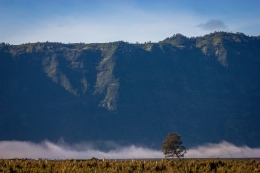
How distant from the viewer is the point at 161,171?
71.9 m

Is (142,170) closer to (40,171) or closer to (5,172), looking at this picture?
(40,171)

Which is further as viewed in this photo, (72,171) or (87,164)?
(87,164)

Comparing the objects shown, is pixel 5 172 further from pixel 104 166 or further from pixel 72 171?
pixel 104 166

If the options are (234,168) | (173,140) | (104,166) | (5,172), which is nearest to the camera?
(5,172)

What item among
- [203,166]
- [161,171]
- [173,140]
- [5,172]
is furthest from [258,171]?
[173,140]

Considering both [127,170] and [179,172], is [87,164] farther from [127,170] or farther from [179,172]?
[179,172]

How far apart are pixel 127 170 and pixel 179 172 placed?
24.0 feet

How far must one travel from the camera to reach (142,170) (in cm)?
7188

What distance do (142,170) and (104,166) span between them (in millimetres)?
7886

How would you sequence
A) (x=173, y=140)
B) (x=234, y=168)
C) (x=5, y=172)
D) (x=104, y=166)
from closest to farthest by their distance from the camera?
(x=5, y=172) → (x=234, y=168) → (x=104, y=166) → (x=173, y=140)

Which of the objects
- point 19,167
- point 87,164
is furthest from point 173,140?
point 19,167

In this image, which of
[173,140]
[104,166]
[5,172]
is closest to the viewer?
[5,172]

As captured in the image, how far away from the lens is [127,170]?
6938 cm

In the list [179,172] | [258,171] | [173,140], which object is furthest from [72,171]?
[173,140]
